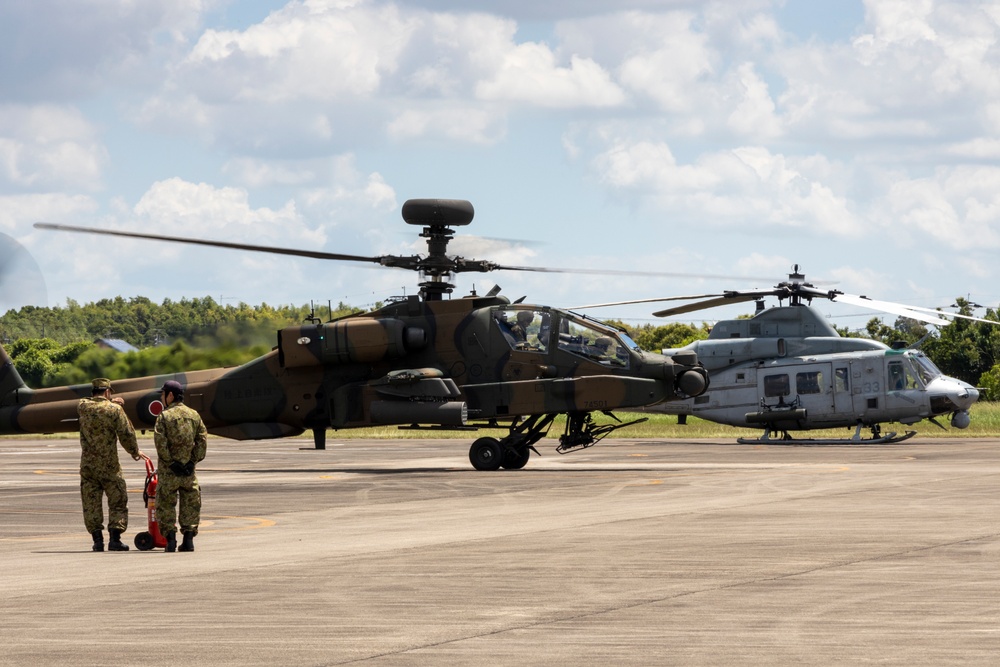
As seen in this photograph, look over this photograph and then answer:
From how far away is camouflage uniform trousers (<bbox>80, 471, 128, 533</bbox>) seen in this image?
1525 centimetres

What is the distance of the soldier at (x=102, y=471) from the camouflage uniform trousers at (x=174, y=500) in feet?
1.76

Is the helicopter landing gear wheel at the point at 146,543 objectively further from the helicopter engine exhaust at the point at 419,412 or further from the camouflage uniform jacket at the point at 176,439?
the helicopter engine exhaust at the point at 419,412

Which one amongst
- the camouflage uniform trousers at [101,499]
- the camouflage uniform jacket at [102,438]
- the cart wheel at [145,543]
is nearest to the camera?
the cart wheel at [145,543]

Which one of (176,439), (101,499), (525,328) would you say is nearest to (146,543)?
(101,499)

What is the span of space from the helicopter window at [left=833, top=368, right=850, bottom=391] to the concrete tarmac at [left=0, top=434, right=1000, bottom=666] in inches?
564

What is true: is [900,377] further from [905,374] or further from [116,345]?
[116,345]

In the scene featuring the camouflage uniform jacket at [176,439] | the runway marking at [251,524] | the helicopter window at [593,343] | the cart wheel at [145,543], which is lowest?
the runway marking at [251,524]

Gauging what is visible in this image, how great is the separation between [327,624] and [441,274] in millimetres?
19472

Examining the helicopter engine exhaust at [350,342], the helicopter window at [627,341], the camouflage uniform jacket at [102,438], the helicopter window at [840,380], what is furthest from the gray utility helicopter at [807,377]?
the camouflage uniform jacket at [102,438]

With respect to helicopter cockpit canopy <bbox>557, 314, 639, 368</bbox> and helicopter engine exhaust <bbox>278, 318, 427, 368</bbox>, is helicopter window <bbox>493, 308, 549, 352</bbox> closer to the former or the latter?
helicopter cockpit canopy <bbox>557, 314, 639, 368</bbox>

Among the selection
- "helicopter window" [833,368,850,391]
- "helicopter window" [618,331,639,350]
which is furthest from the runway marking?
"helicopter window" [833,368,850,391]

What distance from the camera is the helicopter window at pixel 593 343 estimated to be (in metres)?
28.9

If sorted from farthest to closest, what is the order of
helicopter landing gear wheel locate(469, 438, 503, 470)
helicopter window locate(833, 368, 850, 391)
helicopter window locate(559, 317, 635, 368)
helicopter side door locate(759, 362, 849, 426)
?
helicopter side door locate(759, 362, 849, 426) < helicopter window locate(833, 368, 850, 391) < helicopter landing gear wheel locate(469, 438, 503, 470) < helicopter window locate(559, 317, 635, 368)

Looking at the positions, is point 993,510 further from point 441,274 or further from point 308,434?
point 308,434
